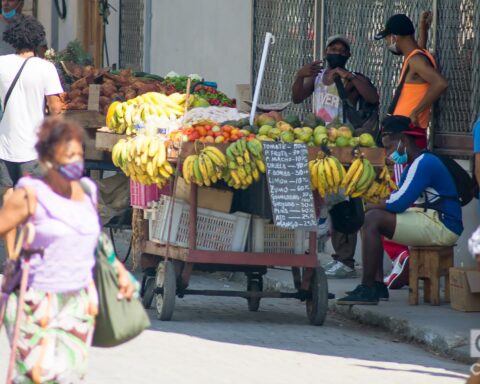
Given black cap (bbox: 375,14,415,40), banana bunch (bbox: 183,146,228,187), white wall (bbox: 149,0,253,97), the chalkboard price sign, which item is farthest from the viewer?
white wall (bbox: 149,0,253,97)

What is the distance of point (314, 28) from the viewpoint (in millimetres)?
13508

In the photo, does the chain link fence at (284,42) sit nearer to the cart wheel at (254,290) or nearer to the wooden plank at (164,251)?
the cart wheel at (254,290)

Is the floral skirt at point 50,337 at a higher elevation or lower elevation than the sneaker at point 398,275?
higher

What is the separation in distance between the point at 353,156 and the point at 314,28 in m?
4.58

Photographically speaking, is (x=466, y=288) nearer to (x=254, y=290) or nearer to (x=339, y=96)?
(x=254, y=290)

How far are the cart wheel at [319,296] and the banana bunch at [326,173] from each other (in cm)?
61

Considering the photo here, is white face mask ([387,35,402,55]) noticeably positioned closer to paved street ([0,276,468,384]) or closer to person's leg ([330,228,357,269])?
person's leg ([330,228,357,269])

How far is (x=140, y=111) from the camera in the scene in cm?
1005

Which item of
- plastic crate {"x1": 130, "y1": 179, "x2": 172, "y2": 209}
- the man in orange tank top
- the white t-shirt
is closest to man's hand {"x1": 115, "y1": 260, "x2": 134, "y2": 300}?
plastic crate {"x1": 130, "y1": 179, "x2": 172, "y2": 209}

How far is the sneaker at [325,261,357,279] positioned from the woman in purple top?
21.5 feet

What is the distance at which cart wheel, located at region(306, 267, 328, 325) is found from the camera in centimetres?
A: 933

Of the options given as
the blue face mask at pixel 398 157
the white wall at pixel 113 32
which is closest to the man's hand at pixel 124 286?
the blue face mask at pixel 398 157

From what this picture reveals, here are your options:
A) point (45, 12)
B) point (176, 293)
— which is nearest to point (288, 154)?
point (176, 293)

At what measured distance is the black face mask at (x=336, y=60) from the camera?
11602 millimetres
